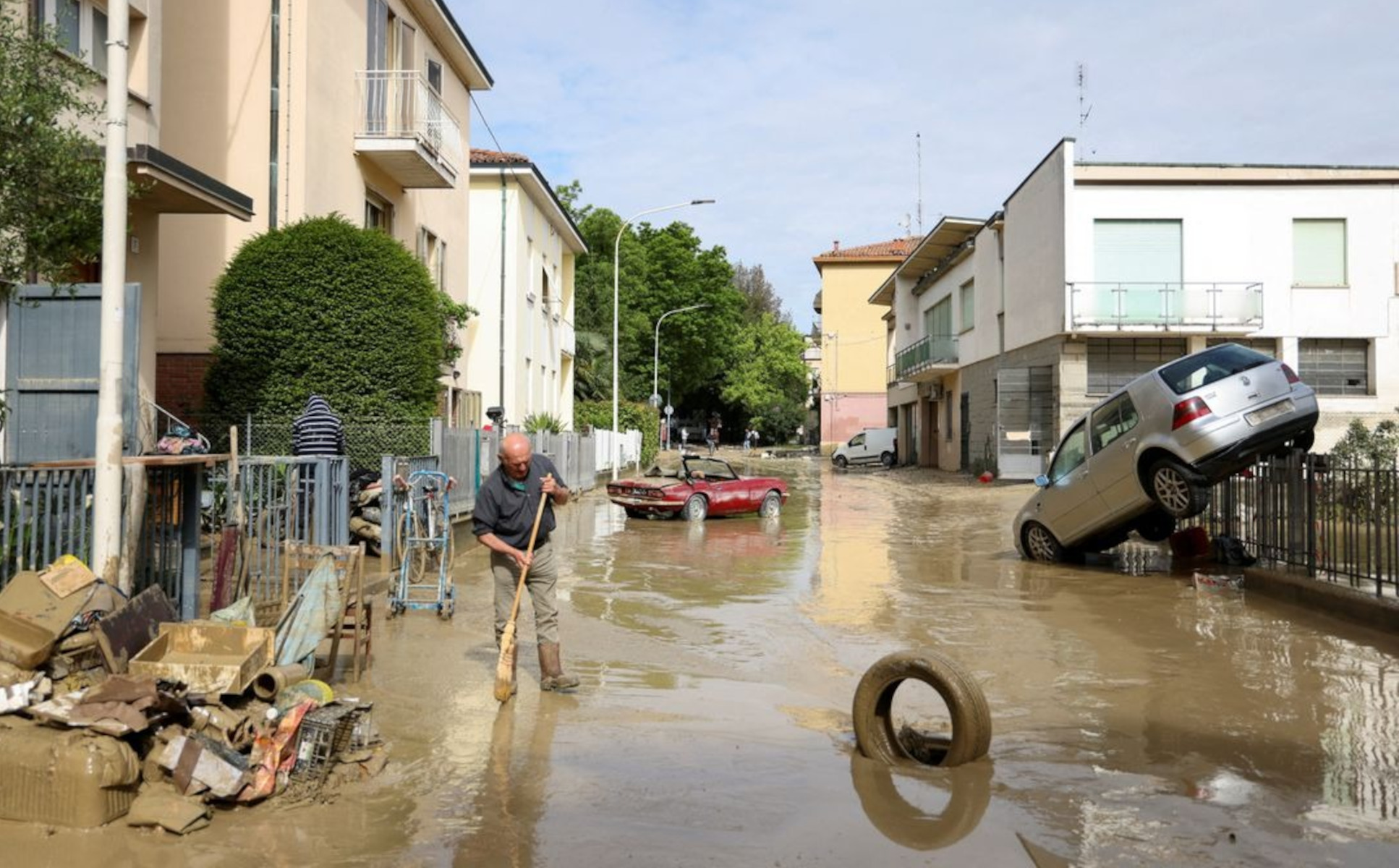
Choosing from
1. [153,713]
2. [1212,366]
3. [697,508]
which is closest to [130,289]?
[153,713]

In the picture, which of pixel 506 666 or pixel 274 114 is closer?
pixel 506 666

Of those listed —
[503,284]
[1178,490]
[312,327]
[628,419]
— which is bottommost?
[1178,490]

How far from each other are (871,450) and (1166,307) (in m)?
21.9

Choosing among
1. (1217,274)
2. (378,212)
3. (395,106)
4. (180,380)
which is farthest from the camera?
(1217,274)

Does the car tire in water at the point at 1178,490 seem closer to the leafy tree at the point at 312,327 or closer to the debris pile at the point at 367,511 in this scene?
the debris pile at the point at 367,511

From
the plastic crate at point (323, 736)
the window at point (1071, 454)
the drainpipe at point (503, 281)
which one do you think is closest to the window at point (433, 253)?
the drainpipe at point (503, 281)

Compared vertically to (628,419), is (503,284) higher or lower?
higher

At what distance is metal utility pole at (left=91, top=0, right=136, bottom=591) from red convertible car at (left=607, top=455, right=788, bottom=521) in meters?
13.9

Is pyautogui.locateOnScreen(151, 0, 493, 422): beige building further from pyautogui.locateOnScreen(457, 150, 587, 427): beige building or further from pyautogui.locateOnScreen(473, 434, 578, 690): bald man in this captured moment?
pyautogui.locateOnScreen(457, 150, 587, 427): beige building

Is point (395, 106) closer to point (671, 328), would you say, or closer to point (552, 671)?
point (552, 671)

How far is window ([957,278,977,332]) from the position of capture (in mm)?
37188

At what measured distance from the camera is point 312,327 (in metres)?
14.3

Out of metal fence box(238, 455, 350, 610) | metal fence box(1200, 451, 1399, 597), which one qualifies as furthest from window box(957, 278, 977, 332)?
metal fence box(238, 455, 350, 610)

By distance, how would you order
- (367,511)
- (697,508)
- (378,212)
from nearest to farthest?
(367,511), (378,212), (697,508)
